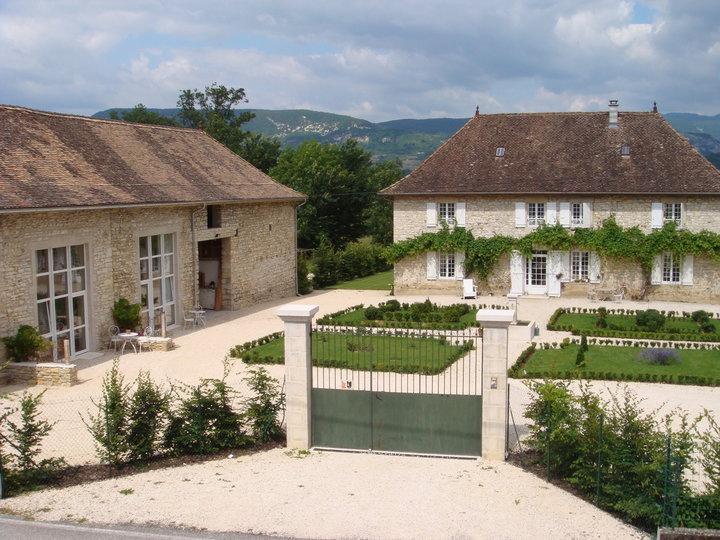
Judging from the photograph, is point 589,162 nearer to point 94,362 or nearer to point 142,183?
point 142,183

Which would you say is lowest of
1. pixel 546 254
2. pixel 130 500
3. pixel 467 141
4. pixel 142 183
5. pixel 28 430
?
pixel 130 500

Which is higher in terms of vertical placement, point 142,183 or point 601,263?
point 142,183

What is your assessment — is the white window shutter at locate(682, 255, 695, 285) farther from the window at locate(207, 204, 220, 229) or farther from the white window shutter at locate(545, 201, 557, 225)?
the window at locate(207, 204, 220, 229)

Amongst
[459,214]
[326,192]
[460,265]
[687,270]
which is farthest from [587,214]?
[326,192]

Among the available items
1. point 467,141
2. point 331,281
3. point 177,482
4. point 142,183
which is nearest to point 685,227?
point 467,141

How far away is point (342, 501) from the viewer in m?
11.1

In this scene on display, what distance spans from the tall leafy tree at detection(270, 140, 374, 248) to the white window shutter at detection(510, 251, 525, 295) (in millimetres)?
15728

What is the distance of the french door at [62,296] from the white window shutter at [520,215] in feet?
55.2

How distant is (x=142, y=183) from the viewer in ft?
77.1

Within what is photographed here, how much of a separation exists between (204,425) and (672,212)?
22289 millimetres

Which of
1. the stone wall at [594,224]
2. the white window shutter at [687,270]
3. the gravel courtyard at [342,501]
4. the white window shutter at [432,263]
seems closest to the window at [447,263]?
the white window shutter at [432,263]

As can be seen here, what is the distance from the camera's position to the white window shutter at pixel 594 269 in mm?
30672

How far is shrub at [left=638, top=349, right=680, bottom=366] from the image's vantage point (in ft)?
63.3

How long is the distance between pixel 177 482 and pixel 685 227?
23436 millimetres
